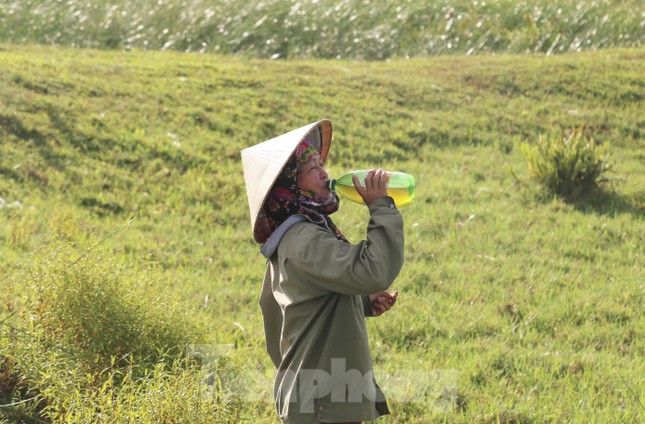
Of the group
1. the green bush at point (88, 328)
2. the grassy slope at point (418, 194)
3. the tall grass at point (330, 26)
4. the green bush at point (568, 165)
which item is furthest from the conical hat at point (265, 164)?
the tall grass at point (330, 26)

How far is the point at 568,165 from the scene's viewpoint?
8.06 meters

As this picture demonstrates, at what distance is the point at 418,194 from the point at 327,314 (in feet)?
17.6

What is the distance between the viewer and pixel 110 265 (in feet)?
13.4

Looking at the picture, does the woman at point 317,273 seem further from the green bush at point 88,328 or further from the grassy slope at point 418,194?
the grassy slope at point 418,194

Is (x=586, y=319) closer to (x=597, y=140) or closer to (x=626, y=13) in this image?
(x=597, y=140)

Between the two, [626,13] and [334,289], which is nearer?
[334,289]

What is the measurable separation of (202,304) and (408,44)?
9713 mm

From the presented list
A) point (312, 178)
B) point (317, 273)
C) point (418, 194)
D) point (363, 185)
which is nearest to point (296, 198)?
point (312, 178)

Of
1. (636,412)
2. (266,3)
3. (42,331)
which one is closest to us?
(42,331)

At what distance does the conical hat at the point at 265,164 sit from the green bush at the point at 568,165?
531cm

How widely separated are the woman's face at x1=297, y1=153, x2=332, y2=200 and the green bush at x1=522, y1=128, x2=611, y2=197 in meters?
5.45

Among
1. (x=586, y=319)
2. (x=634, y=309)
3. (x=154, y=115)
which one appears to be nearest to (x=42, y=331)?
(x=586, y=319)

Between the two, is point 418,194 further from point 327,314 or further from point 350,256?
point 350,256

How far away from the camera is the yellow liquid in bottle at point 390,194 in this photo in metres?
3.12
